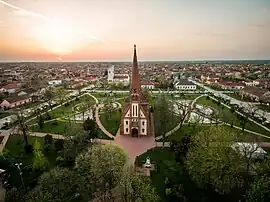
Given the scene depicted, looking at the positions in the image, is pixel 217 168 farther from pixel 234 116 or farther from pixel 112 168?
pixel 234 116

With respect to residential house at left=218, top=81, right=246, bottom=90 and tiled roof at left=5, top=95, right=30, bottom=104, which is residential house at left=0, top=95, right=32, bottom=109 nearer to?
tiled roof at left=5, top=95, right=30, bottom=104

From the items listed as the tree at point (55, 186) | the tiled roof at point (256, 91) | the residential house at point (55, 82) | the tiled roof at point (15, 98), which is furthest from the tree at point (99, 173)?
the residential house at point (55, 82)

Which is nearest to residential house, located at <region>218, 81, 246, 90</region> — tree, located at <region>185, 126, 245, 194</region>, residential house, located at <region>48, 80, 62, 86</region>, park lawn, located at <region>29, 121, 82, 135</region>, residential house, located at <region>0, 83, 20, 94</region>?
park lawn, located at <region>29, 121, 82, 135</region>

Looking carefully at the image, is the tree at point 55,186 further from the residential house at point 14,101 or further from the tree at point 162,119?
the residential house at point 14,101

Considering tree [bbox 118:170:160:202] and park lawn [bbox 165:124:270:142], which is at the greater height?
tree [bbox 118:170:160:202]

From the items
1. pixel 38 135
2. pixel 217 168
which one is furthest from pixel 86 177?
pixel 38 135
